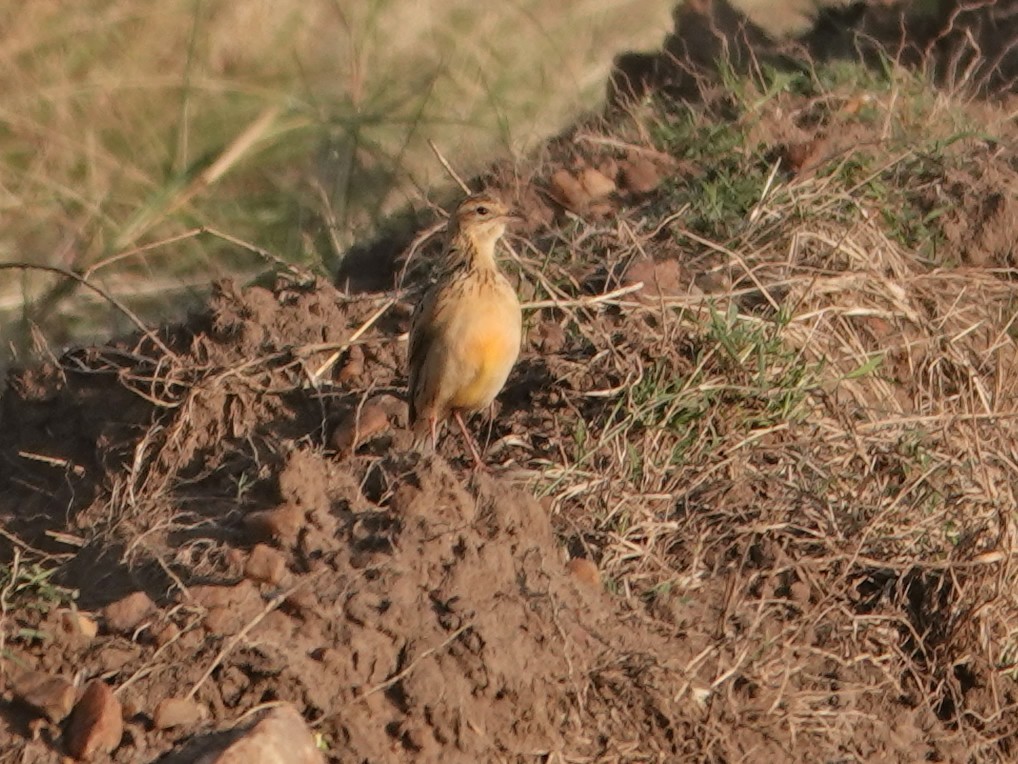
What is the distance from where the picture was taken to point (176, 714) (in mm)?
5031

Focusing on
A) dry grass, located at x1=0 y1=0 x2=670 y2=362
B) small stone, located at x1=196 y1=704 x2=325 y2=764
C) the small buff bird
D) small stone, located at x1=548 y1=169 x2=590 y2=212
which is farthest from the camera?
dry grass, located at x1=0 y1=0 x2=670 y2=362

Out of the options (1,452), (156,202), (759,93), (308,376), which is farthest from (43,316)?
(759,93)

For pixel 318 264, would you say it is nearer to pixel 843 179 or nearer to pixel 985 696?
pixel 843 179

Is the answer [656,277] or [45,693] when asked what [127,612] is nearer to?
[45,693]

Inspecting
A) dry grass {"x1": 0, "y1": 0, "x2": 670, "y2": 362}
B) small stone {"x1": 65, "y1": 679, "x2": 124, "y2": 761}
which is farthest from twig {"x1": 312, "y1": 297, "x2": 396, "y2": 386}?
small stone {"x1": 65, "y1": 679, "x2": 124, "y2": 761}

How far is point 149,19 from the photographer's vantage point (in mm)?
11477

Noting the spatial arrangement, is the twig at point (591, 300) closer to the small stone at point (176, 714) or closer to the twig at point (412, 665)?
the twig at point (412, 665)

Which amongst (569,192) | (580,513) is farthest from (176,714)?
(569,192)

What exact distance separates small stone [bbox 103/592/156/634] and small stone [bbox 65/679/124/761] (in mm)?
330

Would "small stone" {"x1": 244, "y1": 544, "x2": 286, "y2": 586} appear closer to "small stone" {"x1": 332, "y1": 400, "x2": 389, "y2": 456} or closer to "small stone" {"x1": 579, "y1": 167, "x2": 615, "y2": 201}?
"small stone" {"x1": 332, "y1": 400, "x2": 389, "y2": 456}

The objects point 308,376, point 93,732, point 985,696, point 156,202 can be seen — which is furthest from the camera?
point 156,202

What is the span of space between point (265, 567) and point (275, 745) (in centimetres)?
79

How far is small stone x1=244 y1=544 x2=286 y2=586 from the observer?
550cm

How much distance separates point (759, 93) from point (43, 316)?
331 cm
